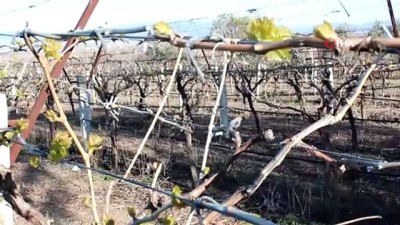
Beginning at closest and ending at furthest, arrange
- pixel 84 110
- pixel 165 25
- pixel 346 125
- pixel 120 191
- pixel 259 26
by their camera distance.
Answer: pixel 259 26 < pixel 165 25 < pixel 120 191 < pixel 84 110 < pixel 346 125

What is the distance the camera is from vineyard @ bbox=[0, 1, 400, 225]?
3.10ft

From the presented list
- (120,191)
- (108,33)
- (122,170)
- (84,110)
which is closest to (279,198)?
(120,191)

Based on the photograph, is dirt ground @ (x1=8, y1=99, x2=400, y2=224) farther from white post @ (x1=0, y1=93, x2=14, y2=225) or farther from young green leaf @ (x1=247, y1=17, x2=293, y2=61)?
young green leaf @ (x1=247, y1=17, x2=293, y2=61)

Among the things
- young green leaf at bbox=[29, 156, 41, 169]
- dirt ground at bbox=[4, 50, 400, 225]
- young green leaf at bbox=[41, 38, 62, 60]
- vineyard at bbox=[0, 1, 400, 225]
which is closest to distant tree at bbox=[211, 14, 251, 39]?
vineyard at bbox=[0, 1, 400, 225]

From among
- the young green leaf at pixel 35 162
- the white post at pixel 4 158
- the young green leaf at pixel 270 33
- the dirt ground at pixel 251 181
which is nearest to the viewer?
the young green leaf at pixel 270 33

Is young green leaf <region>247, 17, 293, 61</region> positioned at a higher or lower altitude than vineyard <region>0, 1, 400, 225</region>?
higher

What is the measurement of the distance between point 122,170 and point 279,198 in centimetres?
230

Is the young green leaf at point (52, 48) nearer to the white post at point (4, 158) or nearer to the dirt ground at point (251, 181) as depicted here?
the white post at point (4, 158)

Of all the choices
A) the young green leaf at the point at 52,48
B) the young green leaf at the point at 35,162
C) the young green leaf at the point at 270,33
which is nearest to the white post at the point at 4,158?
the young green leaf at the point at 35,162

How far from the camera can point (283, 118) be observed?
37.9ft

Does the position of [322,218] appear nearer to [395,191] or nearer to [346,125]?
[395,191]

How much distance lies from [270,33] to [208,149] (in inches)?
28.8

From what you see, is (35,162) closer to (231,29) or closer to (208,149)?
(208,149)

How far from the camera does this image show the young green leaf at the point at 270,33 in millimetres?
750
